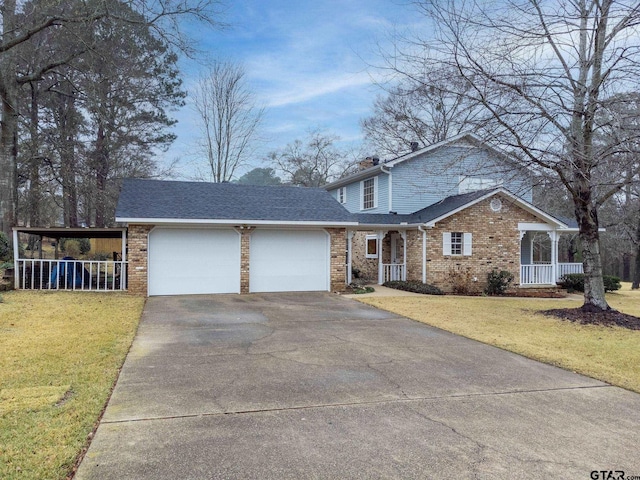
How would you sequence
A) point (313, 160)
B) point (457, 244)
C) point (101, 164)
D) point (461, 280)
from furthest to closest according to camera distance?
1. point (313, 160)
2. point (101, 164)
3. point (457, 244)
4. point (461, 280)

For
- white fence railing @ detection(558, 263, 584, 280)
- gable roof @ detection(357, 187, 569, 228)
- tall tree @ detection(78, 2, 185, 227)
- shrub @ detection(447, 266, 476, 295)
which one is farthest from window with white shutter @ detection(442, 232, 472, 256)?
tall tree @ detection(78, 2, 185, 227)

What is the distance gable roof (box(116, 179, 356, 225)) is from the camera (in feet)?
43.2

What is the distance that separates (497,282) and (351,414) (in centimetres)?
1399

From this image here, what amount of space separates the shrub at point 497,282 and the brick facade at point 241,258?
231 inches

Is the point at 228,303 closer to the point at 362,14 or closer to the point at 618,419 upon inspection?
the point at 362,14

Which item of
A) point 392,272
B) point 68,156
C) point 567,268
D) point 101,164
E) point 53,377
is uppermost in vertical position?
point 101,164

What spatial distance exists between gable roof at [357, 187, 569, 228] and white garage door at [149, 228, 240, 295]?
17.9 feet

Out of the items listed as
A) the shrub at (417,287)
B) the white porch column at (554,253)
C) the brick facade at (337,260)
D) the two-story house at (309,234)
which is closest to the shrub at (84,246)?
the two-story house at (309,234)

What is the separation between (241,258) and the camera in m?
14.2

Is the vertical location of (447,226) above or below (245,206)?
below

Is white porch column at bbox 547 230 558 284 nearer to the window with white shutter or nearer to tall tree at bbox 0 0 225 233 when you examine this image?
the window with white shutter

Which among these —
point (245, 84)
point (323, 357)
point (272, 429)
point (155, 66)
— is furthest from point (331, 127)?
point (272, 429)

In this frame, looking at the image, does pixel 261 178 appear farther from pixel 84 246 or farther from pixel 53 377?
pixel 53 377

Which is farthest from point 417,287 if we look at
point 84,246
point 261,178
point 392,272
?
point 261,178
